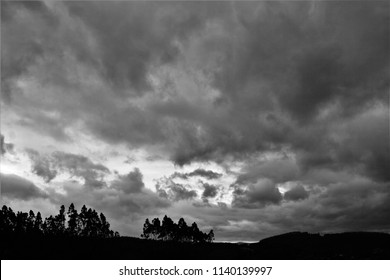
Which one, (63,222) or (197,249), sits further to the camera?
(63,222)

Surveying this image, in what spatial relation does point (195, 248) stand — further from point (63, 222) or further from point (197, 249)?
point (63, 222)

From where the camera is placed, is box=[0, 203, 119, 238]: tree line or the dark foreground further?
box=[0, 203, 119, 238]: tree line

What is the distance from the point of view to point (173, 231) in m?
177

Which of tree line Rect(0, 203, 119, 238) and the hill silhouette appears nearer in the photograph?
the hill silhouette

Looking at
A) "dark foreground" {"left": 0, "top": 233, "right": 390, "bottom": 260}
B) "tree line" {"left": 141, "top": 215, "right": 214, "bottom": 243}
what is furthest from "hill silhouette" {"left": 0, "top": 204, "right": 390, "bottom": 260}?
"tree line" {"left": 141, "top": 215, "right": 214, "bottom": 243}

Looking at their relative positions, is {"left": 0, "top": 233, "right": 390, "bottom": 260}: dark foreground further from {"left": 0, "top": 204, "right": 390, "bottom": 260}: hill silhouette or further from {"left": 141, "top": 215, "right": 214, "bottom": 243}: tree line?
{"left": 141, "top": 215, "right": 214, "bottom": 243}: tree line

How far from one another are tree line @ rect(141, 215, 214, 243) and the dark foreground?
71433mm

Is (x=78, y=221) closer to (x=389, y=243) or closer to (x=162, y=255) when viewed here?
(x=162, y=255)

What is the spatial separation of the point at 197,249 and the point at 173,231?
270ft

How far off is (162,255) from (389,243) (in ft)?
203

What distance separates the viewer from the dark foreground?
87.6m

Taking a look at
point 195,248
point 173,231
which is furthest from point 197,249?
point 173,231

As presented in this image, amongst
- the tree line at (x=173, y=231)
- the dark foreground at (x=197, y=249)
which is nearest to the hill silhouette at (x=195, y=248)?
the dark foreground at (x=197, y=249)
